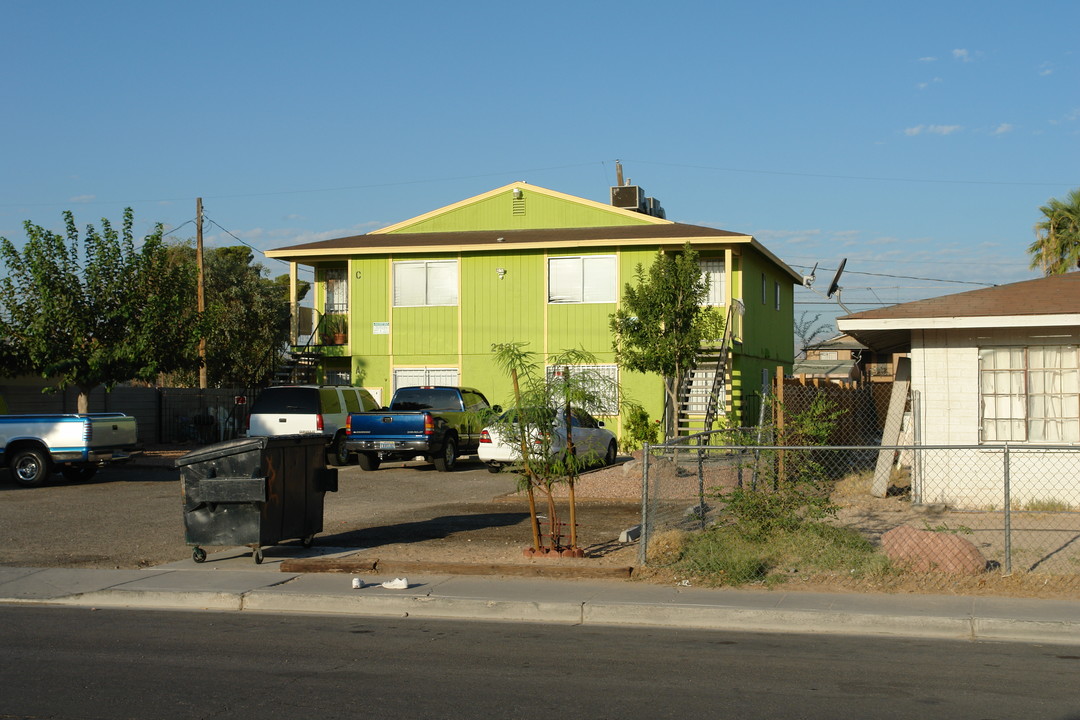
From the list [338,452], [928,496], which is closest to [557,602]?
[928,496]

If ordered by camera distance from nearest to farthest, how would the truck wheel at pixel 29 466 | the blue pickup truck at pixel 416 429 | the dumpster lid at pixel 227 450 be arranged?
the dumpster lid at pixel 227 450
the truck wheel at pixel 29 466
the blue pickup truck at pixel 416 429

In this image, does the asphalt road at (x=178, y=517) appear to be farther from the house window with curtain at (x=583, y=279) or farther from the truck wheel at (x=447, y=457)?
the house window with curtain at (x=583, y=279)

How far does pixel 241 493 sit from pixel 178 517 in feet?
16.4

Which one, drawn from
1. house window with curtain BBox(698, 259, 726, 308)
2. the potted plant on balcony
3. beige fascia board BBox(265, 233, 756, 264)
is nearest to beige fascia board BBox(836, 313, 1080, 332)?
beige fascia board BBox(265, 233, 756, 264)

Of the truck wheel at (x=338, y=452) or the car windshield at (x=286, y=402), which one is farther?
the truck wheel at (x=338, y=452)

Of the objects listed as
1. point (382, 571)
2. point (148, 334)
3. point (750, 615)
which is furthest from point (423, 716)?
point (148, 334)

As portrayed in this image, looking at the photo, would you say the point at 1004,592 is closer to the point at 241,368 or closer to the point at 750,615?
the point at 750,615

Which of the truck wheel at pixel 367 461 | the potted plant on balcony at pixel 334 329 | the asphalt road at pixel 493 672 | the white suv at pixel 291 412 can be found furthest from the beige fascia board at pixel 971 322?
the potted plant on balcony at pixel 334 329

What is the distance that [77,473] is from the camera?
21.2 meters

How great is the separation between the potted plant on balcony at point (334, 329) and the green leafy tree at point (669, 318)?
10.0 m

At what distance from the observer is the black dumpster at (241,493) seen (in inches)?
444

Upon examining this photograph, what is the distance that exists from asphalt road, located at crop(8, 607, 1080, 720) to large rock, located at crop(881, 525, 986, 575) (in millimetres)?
1915

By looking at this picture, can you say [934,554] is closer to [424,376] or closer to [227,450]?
[227,450]

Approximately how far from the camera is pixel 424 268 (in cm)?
3059
